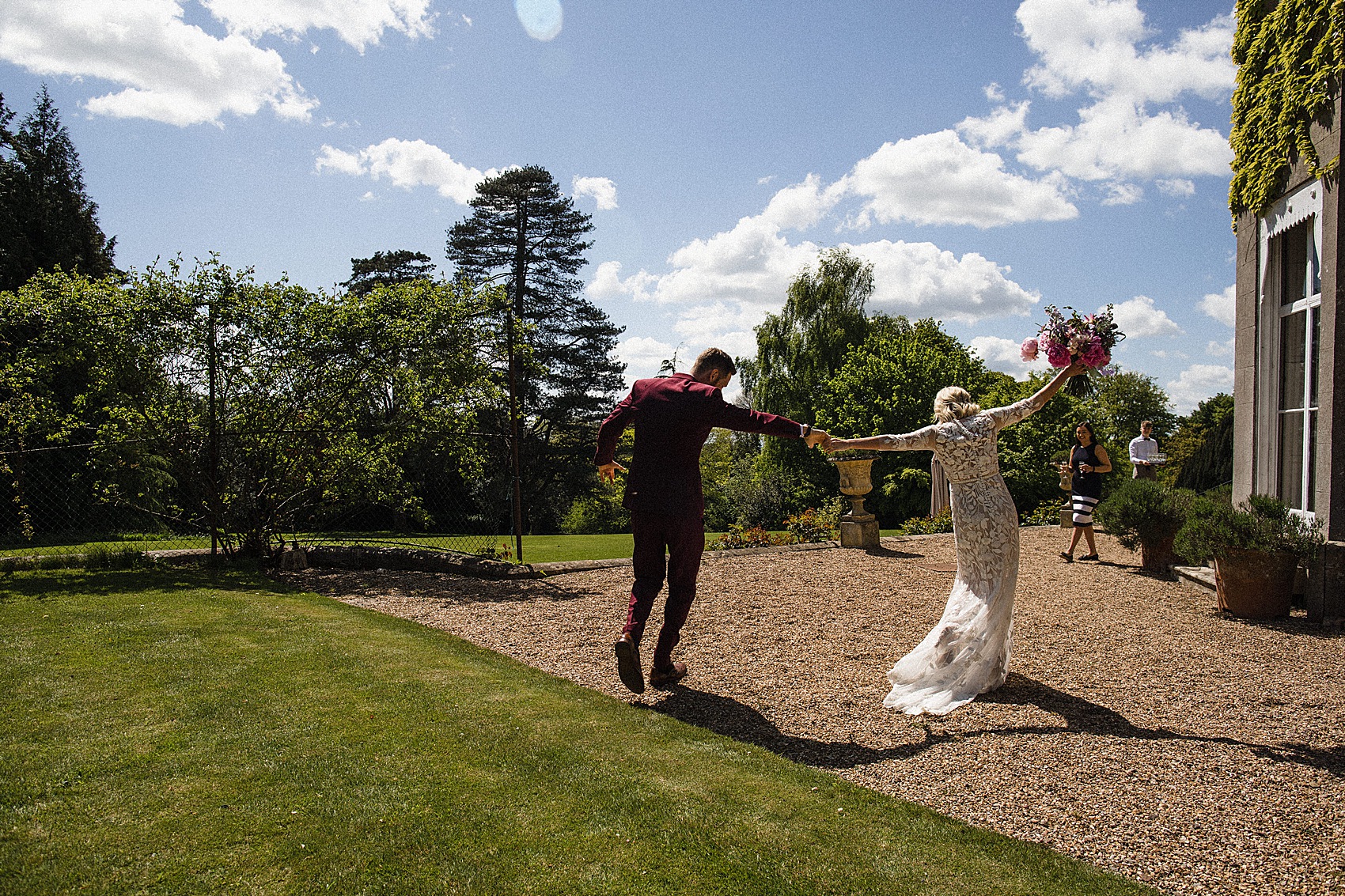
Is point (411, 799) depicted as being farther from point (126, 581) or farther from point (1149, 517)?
point (1149, 517)

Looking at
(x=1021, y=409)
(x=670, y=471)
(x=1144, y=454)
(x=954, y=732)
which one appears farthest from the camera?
(x=1144, y=454)

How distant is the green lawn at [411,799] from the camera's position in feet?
8.10

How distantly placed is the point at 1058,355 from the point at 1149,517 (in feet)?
15.2

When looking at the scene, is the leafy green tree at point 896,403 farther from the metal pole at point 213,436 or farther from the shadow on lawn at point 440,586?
the metal pole at point 213,436

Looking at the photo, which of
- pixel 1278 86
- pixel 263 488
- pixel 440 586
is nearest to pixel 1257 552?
pixel 1278 86

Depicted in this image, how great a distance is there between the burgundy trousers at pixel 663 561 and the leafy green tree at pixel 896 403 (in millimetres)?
21196

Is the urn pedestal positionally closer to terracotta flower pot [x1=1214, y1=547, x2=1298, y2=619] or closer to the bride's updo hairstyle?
terracotta flower pot [x1=1214, y1=547, x2=1298, y2=619]

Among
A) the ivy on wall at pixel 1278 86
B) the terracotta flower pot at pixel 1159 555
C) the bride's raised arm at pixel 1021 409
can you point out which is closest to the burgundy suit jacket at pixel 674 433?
the bride's raised arm at pixel 1021 409

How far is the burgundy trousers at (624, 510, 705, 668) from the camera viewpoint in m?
4.52

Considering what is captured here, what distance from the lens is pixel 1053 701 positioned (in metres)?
4.54

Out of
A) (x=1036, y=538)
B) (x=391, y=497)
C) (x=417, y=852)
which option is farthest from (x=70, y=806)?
(x=1036, y=538)

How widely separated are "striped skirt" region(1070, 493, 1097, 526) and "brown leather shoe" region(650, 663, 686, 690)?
704cm

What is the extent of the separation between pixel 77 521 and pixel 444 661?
11277 mm

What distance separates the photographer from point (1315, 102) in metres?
6.79
